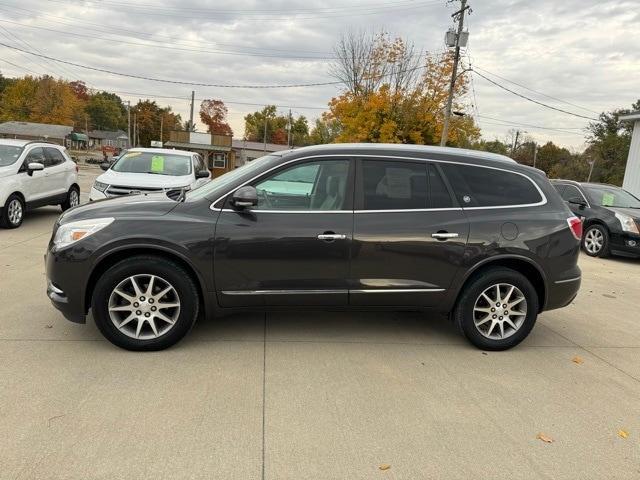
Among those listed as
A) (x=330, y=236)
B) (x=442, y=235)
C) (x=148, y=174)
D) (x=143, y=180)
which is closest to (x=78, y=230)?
(x=330, y=236)

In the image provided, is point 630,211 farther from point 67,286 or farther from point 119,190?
point 67,286

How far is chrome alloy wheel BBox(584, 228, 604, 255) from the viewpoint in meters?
10.4

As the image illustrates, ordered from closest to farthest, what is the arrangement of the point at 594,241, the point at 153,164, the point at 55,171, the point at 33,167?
1. the point at 33,167
2. the point at 153,164
3. the point at 594,241
4. the point at 55,171

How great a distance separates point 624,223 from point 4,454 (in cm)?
1095

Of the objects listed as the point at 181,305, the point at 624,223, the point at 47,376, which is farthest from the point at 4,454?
the point at 624,223

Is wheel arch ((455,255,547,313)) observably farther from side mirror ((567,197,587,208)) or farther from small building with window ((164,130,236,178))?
small building with window ((164,130,236,178))

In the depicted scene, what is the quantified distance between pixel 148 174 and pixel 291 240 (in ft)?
22.2

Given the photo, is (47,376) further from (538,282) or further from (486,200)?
(538,282)

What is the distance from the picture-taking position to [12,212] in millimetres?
9430

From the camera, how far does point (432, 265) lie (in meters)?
4.23

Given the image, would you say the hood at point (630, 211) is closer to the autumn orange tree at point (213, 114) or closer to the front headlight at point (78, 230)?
the front headlight at point (78, 230)

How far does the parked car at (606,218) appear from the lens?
9930mm

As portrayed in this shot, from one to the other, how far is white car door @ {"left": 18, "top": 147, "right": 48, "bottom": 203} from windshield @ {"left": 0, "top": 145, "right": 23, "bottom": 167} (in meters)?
0.17

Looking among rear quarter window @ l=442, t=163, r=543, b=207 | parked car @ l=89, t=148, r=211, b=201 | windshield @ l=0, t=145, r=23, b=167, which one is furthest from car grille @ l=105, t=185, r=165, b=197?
rear quarter window @ l=442, t=163, r=543, b=207
